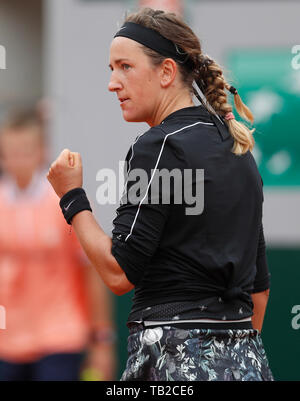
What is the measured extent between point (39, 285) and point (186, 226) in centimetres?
197

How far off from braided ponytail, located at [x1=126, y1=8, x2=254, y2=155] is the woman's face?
0.03 m

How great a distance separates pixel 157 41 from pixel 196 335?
0.82 metres

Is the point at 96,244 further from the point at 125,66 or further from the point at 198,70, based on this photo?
the point at 198,70

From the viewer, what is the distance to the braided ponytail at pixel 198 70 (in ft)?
7.55

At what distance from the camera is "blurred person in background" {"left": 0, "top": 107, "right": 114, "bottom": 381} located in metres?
3.99

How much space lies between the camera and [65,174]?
7.41 ft

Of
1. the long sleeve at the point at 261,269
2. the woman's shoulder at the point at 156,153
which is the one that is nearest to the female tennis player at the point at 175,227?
the woman's shoulder at the point at 156,153

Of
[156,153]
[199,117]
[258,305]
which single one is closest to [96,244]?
[156,153]

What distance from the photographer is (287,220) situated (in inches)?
203

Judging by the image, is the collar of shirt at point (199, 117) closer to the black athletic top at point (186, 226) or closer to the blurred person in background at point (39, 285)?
the black athletic top at point (186, 226)

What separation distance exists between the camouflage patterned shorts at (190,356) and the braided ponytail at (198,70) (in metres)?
0.51

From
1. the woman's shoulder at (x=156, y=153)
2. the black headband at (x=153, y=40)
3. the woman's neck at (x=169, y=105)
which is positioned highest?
the black headband at (x=153, y=40)

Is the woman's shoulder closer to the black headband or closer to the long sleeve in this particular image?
the black headband

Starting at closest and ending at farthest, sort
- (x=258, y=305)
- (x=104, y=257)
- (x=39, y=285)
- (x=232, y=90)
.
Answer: (x=104, y=257) < (x=232, y=90) < (x=258, y=305) < (x=39, y=285)
